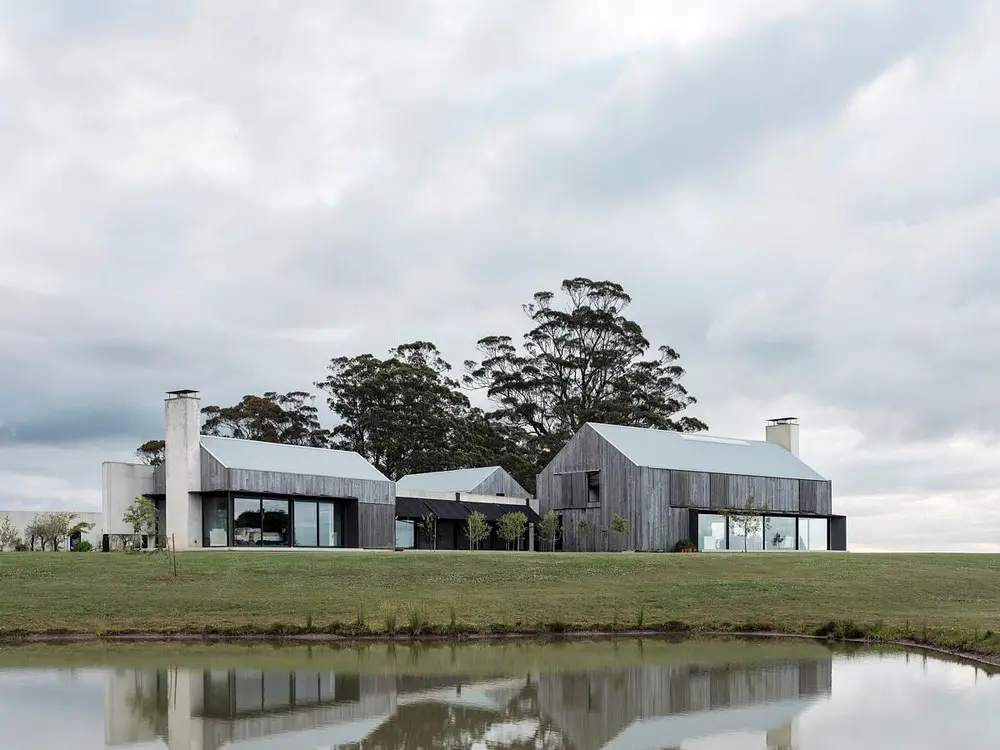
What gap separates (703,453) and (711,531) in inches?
164

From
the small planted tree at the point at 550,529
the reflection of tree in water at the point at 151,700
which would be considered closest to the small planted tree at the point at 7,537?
the small planted tree at the point at 550,529

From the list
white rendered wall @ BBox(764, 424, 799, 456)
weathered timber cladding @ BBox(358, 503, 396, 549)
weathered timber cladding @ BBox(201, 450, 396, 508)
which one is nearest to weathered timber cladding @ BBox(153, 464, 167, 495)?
weathered timber cladding @ BBox(201, 450, 396, 508)

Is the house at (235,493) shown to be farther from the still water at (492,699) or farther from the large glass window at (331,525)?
the still water at (492,699)

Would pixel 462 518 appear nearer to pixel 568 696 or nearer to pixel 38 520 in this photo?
pixel 38 520

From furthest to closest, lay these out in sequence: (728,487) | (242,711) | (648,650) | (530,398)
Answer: (530,398) → (728,487) → (648,650) → (242,711)

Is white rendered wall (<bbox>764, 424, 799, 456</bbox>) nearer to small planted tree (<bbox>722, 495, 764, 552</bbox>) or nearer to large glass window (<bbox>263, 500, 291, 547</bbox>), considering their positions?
small planted tree (<bbox>722, 495, 764, 552</bbox>)

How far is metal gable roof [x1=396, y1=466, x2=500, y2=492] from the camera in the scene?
58.5 meters

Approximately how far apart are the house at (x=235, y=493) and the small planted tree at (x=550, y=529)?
8063mm

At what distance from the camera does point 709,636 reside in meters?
→ 23.3

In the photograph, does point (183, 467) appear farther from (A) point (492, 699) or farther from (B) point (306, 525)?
(A) point (492, 699)

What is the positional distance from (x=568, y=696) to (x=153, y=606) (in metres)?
12.8

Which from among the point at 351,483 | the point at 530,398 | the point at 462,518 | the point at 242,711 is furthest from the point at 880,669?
the point at 530,398

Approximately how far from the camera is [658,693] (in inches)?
608

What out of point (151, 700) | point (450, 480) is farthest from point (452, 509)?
point (151, 700)
